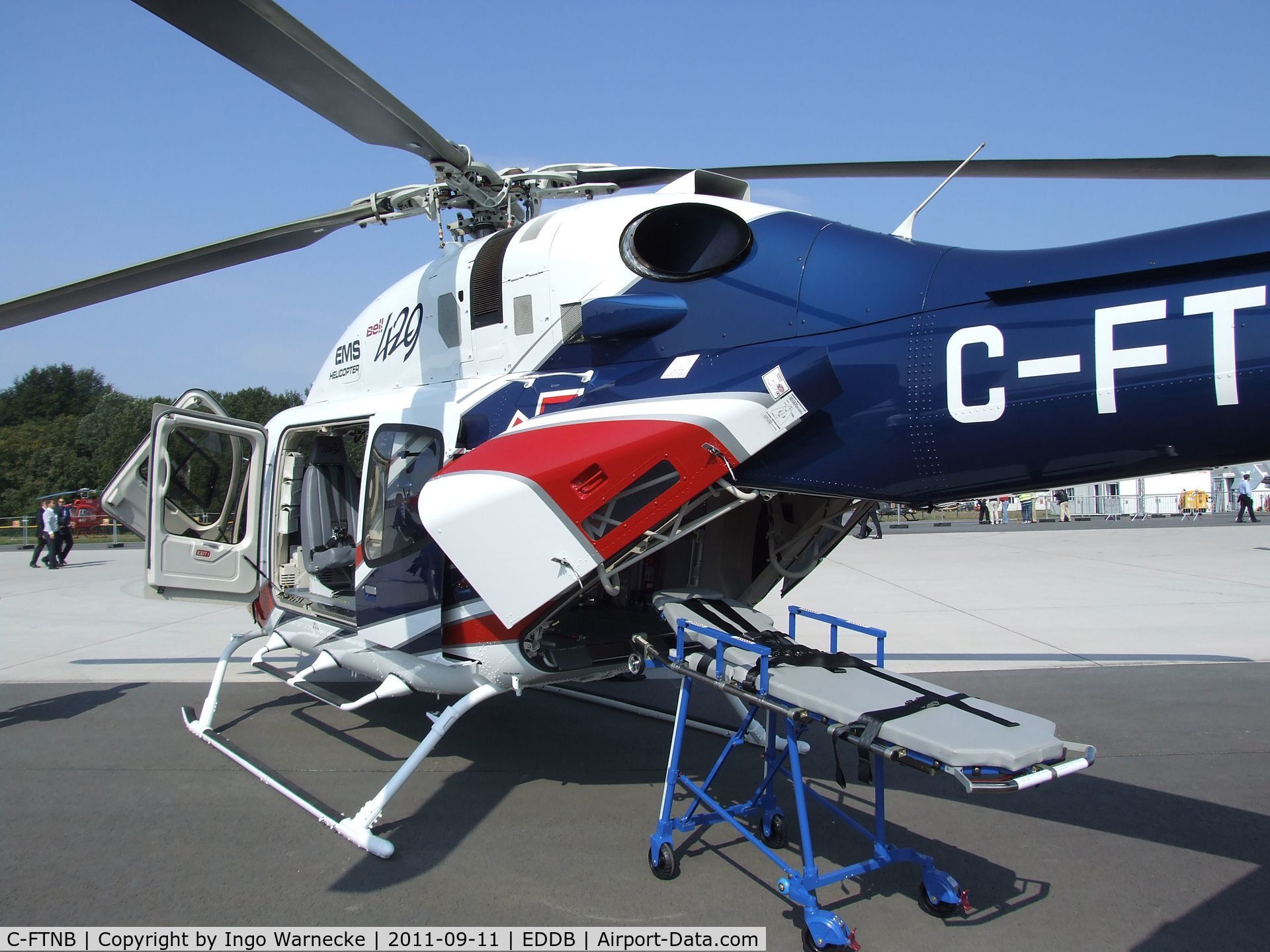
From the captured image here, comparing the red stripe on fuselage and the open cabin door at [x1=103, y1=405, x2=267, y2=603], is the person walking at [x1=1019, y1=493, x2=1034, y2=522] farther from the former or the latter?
the red stripe on fuselage

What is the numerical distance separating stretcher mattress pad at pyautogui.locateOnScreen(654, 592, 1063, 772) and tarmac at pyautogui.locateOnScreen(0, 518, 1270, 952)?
95 cm

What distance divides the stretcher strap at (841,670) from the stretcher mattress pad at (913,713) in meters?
0.02

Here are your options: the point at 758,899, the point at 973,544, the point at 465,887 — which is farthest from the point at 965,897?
the point at 973,544

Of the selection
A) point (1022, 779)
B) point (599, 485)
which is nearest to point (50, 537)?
point (599, 485)

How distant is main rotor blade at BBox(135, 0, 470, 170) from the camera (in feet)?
10.5

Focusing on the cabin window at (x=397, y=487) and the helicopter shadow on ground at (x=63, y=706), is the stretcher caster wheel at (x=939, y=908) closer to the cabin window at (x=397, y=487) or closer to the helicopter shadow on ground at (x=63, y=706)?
the cabin window at (x=397, y=487)

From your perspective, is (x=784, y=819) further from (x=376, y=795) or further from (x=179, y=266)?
(x=179, y=266)

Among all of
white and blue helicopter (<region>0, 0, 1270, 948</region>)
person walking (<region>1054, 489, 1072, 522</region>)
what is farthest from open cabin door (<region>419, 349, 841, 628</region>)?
person walking (<region>1054, 489, 1072, 522</region>)

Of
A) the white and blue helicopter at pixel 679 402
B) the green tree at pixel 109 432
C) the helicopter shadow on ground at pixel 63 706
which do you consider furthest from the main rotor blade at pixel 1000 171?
the green tree at pixel 109 432

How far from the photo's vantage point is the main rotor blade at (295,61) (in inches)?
125

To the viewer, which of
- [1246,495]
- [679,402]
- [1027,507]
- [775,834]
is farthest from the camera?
[1027,507]

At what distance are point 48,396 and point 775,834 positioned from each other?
102115mm

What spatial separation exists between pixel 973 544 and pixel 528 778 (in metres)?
18.3

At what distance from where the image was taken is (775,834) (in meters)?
4.21
